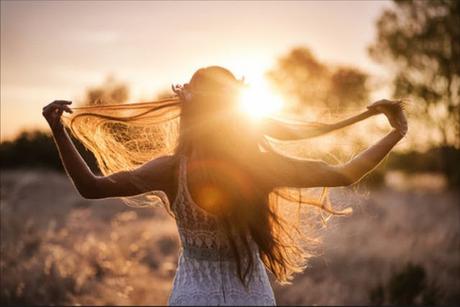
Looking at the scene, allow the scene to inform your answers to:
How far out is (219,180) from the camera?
276cm

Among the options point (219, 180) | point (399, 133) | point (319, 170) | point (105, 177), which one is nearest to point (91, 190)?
point (105, 177)

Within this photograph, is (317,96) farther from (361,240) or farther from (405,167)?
(361,240)

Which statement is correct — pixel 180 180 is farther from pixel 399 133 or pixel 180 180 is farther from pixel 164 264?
pixel 164 264

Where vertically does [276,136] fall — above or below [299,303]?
above

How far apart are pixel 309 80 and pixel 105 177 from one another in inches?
1439

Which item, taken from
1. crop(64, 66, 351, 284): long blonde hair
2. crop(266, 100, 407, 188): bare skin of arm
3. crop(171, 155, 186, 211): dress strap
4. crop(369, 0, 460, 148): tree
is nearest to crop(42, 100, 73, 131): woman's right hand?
crop(64, 66, 351, 284): long blonde hair

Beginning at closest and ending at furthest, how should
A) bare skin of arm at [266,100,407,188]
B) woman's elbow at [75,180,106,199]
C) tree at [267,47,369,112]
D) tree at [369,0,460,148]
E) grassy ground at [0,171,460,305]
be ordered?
bare skin of arm at [266,100,407,188] < woman's elbow at [75,180,106,199] < grassy ground at [0,171,460,305] < tree at [369,0,460,148] < tree at [267,47,369,112]

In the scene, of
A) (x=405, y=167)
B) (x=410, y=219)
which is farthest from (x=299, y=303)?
(x=405, y=167)

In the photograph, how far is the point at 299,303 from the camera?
27.5 feet

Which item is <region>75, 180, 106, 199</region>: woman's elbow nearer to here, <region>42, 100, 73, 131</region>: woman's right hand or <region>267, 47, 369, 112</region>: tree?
<region>42, 100, 73, 131</region>: woman's right hand

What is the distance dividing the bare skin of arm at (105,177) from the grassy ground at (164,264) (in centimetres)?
171

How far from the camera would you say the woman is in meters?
2.78

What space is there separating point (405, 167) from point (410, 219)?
24358 millimetres

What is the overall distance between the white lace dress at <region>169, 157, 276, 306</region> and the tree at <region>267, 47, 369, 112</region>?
31716 mm
